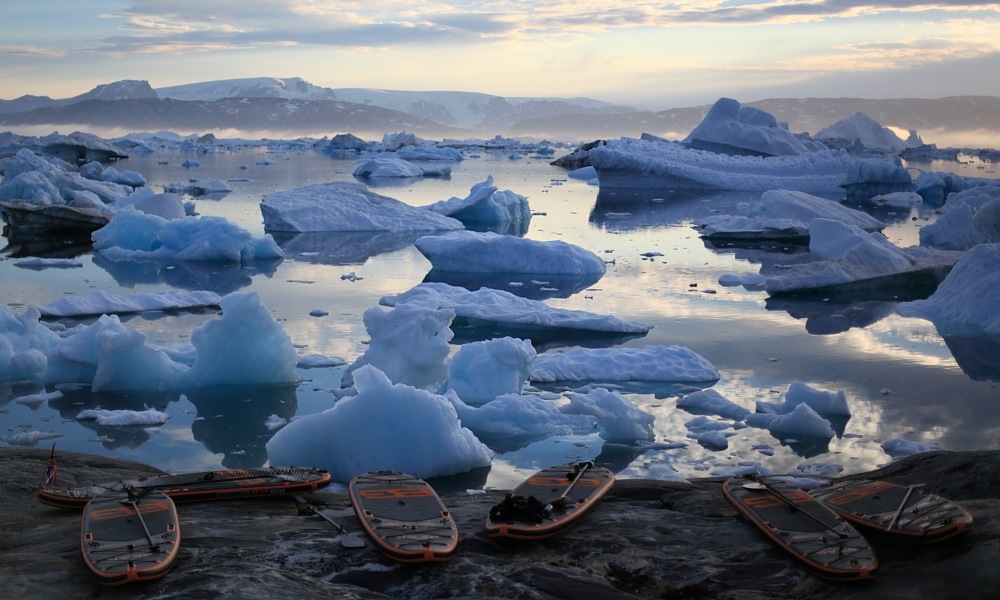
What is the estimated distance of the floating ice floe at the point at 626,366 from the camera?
7727 millimetres

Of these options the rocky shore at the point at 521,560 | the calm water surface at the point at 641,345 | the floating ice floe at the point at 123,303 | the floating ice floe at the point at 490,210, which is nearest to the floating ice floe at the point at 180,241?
the calm water surface at the point at 641,345

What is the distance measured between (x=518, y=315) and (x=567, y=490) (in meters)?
5.46

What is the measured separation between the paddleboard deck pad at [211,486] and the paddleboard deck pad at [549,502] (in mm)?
1097

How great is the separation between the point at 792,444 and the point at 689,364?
177cm

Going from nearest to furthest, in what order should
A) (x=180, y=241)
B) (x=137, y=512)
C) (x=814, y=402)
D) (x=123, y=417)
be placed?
1. (x=137, y=512)
2. (x=123, y=417)
3. (x=814, y=402)
4. (x=180, y=241)

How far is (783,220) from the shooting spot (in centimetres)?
1764

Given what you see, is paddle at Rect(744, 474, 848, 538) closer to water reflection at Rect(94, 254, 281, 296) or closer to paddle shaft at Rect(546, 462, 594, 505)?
paddle shaft at Rect(546, 462, 594, 505)

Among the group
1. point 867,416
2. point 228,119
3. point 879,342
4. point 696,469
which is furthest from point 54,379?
point 228,119

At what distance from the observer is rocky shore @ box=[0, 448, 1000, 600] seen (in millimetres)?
3111

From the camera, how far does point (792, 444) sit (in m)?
6.23

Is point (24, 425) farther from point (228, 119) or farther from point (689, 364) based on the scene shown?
point (228, 119)

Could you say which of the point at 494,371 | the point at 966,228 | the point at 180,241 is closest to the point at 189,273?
the point at 180,241

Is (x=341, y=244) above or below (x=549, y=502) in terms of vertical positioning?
below

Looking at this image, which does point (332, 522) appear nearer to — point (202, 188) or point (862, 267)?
point (862, 267)
